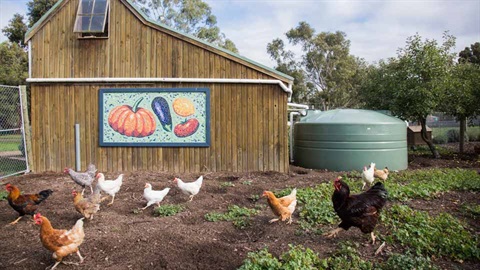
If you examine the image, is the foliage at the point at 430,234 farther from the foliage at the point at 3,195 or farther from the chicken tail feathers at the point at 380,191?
the foliage at the point at 3,195

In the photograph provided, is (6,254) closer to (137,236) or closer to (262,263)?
(137,236)

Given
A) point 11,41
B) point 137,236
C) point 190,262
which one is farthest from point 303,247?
point 11,41

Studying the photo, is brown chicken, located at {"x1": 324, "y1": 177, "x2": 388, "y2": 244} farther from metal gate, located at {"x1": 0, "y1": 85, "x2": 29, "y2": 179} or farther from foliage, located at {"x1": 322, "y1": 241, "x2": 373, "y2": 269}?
metal gate, located at {"x1": 0, "y1": 85, "x2": 29, "y2": 179}

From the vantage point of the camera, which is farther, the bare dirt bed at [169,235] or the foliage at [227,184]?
the foliage at [227,184]

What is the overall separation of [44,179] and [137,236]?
4.91 m

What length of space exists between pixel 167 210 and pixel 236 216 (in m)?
1.10

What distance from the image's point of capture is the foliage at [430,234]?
4105 millimetres

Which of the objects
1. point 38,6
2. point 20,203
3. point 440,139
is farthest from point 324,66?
point 20,203

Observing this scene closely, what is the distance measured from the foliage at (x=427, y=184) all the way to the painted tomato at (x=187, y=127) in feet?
15.6

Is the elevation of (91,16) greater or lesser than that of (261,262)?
greater

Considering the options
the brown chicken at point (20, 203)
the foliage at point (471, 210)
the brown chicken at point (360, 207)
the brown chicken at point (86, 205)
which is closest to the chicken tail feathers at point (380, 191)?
the brown chicken at point (360, 207)

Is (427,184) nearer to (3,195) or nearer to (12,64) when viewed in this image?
(3,195)

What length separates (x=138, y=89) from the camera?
9.04 meters

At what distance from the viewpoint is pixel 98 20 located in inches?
350
